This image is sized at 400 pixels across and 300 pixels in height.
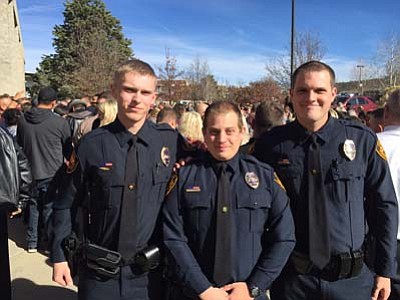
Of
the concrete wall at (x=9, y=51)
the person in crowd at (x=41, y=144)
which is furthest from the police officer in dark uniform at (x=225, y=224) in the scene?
the concrete wall at (x=9, y=51)

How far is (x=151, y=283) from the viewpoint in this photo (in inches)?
92.5

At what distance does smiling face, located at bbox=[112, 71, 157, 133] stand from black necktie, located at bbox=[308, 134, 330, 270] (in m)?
1.07

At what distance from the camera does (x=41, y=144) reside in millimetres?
5695

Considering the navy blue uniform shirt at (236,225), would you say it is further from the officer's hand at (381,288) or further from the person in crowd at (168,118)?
the person in crowd at (168,118)

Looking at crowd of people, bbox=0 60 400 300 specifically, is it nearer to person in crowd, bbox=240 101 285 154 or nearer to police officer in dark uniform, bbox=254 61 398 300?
police officer in dark uniform, bbox=254 61 398 300

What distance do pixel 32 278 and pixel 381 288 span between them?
3.96 metres

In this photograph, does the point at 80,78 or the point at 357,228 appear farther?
the point at 80,78

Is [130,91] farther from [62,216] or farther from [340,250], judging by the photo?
[340,250]

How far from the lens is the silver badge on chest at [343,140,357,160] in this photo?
2.34 m

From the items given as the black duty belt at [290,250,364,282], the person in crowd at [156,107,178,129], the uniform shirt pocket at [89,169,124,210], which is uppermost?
the person in crowd at [156,107,178,129]

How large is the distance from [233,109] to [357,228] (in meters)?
1.04

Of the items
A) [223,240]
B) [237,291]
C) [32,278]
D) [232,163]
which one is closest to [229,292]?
[237,291]

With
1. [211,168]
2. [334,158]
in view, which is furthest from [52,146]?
[334,158]

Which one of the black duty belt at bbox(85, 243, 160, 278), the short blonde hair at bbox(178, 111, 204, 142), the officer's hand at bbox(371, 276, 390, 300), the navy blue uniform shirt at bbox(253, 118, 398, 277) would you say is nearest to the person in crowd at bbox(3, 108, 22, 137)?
the short blonde hair at bbox(178, 111, 204, 142)
